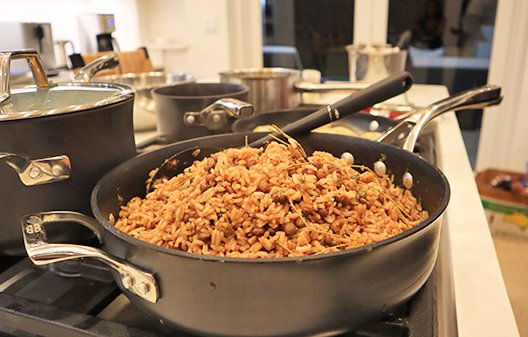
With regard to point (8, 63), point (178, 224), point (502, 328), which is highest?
point (8, 63)

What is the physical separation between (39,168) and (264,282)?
0.33 m

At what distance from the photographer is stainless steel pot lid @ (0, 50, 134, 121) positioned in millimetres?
562

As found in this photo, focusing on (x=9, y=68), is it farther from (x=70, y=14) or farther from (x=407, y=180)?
(x=70, y=14)

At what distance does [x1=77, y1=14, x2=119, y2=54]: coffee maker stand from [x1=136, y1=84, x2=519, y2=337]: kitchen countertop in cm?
251

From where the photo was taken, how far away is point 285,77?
124 centimetres

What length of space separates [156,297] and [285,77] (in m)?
0.89

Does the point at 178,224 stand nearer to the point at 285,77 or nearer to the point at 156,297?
the point at 156,297

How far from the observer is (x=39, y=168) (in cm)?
55

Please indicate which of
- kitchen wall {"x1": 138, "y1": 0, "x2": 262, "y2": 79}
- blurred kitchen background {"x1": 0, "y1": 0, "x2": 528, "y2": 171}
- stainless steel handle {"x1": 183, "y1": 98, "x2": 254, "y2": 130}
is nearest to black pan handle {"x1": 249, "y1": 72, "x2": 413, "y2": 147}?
→ stainless steel handle {"x1": 183, "y1": 98, "x2": 254, "y2": 130}

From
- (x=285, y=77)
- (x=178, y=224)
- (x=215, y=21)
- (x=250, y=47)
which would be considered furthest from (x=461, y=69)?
(x=178, y=224)

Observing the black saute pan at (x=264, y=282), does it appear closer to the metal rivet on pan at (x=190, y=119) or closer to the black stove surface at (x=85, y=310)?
the black stove surface at (x=85, y=310)

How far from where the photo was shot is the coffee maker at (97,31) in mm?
2914

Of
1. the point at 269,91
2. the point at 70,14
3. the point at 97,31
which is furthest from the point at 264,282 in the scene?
the point at 70,14

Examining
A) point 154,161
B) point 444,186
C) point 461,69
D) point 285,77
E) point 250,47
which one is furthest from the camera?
point 250,47
